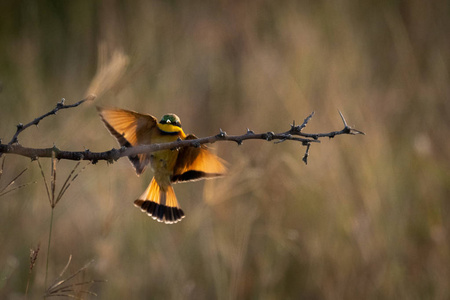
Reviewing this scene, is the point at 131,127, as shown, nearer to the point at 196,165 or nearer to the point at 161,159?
the point at 161,159

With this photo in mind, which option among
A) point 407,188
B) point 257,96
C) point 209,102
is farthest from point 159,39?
point 407,188

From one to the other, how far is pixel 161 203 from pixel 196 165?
31 centimetres

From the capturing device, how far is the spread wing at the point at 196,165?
5.93ft

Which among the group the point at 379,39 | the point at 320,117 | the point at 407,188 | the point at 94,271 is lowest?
the point at 94,271

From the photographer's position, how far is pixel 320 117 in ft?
12.1

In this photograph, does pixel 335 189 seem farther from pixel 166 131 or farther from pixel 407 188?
pixel 166 131

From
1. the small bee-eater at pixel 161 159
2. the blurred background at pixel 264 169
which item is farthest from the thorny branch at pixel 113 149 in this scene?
the blurred background at pixel 264 169

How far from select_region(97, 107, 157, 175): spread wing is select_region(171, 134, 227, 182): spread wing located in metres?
0.12

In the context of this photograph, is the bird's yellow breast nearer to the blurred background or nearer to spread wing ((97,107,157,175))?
spread wing ((97,107,157,175))

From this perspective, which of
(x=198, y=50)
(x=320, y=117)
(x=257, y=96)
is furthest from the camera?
(x=198, y=50)

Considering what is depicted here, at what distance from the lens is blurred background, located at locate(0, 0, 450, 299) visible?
2.78m

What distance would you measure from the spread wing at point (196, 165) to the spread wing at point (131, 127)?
0.12 m

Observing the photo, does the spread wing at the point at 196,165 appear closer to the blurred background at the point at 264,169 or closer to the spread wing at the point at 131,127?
the spread wing at the point at 131,127

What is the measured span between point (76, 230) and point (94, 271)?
69 cm
